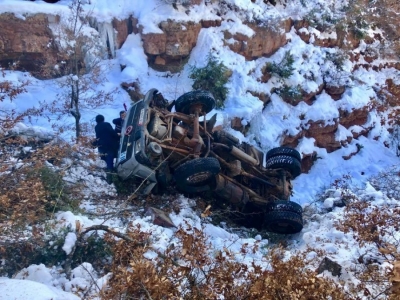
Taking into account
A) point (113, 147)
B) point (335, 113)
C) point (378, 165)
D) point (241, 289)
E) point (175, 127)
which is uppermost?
point (241, 289)

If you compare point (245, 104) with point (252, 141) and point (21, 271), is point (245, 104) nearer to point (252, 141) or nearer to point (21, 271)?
point (252, 141)

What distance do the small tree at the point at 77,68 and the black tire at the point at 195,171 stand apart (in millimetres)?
3145

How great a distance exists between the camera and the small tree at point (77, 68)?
885cm

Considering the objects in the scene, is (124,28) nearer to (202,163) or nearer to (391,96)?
(202,163)

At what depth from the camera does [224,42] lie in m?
11.3

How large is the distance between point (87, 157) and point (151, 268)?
3.80 meters

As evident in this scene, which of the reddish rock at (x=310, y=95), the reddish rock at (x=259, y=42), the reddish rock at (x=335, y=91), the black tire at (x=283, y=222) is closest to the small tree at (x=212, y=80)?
the reddish rock at (x=259, y=42)

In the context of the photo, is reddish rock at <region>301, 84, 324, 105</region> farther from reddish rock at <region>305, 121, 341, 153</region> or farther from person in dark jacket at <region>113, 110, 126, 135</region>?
person in dark jacket at <region>113, 110, 126, 135</region>

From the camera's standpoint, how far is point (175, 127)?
6.89 metres

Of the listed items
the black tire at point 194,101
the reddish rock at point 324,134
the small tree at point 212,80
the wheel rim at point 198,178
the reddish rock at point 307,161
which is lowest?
the reddish rock at point 307,161

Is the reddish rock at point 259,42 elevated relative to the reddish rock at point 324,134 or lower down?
elevated

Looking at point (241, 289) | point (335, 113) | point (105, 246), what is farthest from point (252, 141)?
point (241, 289)

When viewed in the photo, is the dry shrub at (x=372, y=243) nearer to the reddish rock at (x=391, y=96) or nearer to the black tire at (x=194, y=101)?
the black tire at (x=194, y=101)

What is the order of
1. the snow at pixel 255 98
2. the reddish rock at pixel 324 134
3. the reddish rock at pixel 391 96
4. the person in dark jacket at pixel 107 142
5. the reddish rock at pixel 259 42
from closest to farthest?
1. the person in dark jacket at pixel 107 142
2. the snow at pixel 255 98
3. the reddish rock at pixel 259 42
4. the reddish rock at pixel 324 134
5. the reddish rock at pixel 391 96
